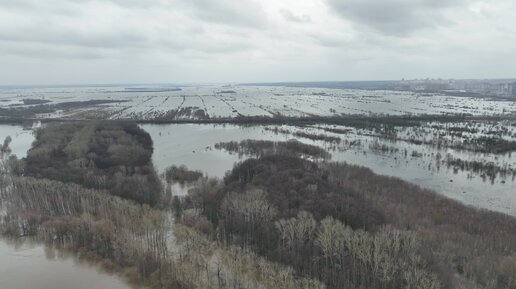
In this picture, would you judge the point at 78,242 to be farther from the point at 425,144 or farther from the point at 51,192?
the point at 425,144

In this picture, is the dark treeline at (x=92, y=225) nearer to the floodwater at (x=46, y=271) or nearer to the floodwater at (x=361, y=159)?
the floodwater at (x=46, y=271)

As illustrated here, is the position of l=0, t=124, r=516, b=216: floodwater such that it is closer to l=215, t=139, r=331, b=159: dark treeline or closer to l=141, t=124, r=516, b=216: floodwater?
l=141, t=124, r=516, b=216: floodwater

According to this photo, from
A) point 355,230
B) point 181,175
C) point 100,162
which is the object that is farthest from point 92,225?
point 100,162

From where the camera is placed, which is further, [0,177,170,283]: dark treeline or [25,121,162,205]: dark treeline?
[25,121,162,205]: dark treeline

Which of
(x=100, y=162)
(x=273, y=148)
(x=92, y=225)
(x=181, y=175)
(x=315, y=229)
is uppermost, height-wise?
(x=315, y=229)

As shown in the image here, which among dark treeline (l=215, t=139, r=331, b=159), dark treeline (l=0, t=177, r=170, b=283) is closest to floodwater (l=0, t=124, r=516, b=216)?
dark treeline (l=215, t=139, r=331, b=159)

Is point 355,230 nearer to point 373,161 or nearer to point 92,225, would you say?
point 92,225
